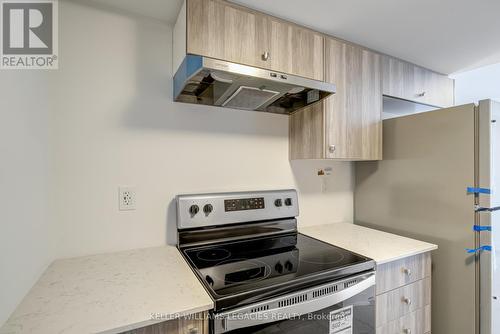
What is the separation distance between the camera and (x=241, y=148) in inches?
61.7

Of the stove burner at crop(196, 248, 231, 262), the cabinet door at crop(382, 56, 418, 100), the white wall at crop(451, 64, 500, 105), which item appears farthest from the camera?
the white wall at crop(451, 64, 500, 105)

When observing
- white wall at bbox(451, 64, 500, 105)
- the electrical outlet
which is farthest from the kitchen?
white wall at bbox(451, 64, 500, 105)

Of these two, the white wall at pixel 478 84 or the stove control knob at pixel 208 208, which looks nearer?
the stove control knob at pixel 208 208

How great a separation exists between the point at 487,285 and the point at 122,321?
5.76ft

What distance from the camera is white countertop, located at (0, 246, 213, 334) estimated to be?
0.69 metres

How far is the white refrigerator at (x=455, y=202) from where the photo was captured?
1.30 meters

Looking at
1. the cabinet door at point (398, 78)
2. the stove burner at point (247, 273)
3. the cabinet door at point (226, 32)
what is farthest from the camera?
the cabinet door at point (398, 78)

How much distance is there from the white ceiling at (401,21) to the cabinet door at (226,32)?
104mm

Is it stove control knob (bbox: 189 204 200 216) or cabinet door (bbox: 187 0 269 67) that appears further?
stove control knob (bbox: 189 204 200 216)

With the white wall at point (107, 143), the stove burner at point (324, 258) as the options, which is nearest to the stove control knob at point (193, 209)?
the white wall at point (107, 143)

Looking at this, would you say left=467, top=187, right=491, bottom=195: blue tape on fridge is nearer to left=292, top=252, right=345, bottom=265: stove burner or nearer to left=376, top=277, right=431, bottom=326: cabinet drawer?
left=376, top=277, right=431, bottom=326: cabinet drawer

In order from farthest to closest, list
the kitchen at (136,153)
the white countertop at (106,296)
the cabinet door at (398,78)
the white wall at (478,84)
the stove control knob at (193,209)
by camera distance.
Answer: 1. the white wall at (478,84)
2. the cabinet door at (398,78)
3. the stove control knob at (193,209)
4. the kitchen at (136,153)
5. the white countertop at (106,296)

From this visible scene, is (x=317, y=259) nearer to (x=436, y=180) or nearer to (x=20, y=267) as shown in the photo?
(x=436, y=180)

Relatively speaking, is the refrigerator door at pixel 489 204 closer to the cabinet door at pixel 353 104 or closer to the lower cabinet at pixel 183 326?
the cabinet door at pixel 353 104
